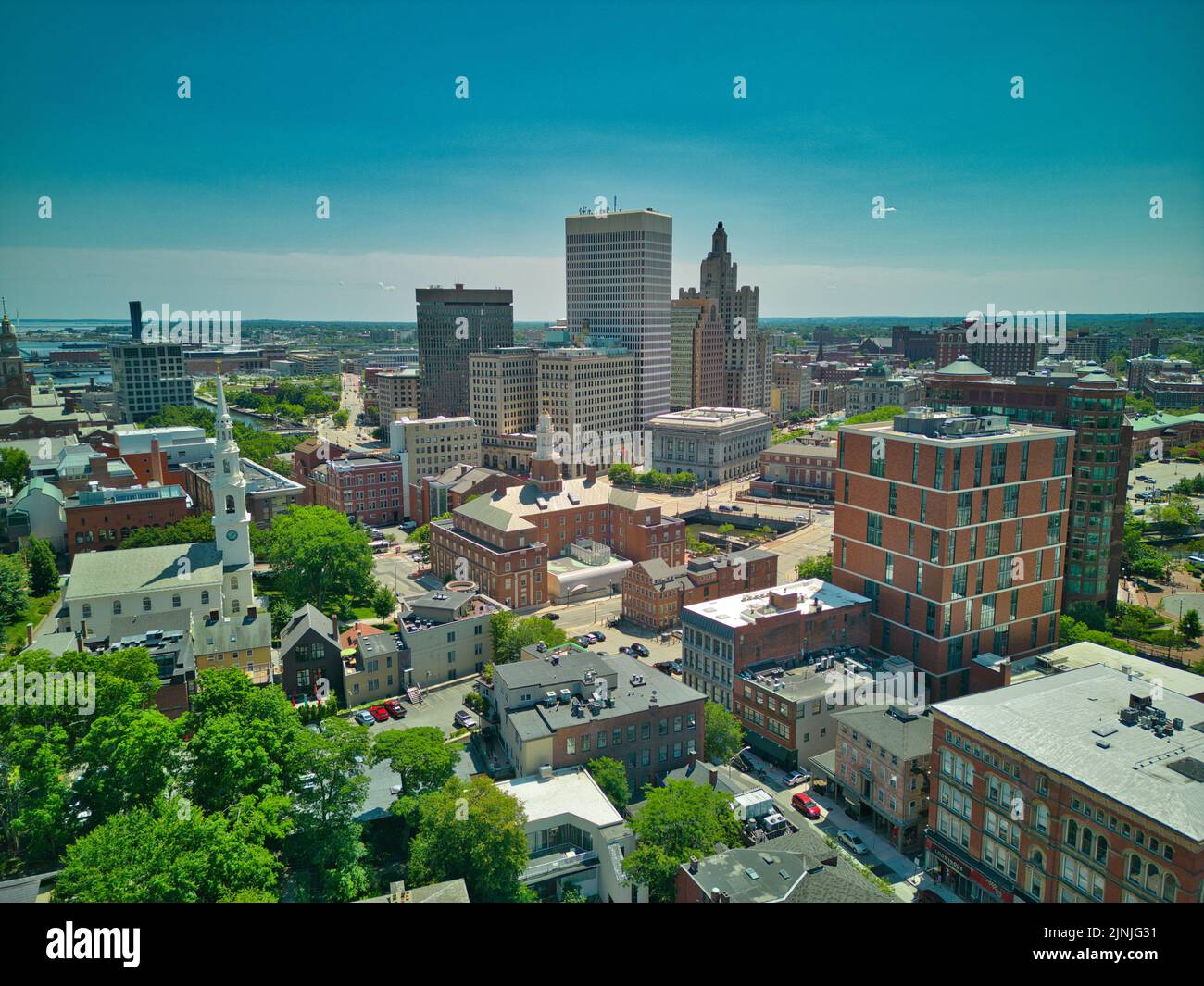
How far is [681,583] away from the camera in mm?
34500

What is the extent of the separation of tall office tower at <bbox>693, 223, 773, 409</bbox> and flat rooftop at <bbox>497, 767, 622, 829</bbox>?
69.4m

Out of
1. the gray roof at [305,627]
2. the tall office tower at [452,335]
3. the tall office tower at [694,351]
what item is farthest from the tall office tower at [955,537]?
the tall office tower at [452,335]

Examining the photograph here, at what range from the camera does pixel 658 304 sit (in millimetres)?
74312

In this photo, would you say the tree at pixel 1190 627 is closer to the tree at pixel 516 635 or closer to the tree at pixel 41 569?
the tree at pixel 516 635

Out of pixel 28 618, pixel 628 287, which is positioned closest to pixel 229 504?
pixel 28 618

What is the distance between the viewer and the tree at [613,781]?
65.7 ft

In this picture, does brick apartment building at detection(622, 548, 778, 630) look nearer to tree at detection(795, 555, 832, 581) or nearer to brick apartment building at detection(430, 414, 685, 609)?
tree at detection(795, 555, 832, 581)

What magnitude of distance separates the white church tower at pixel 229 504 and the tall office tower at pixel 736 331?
62189 mm

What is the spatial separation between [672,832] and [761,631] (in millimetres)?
10363

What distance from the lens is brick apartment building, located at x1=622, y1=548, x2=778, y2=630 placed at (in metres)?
34.0

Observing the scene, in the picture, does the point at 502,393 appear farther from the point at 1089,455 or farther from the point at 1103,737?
the point at 1103,737

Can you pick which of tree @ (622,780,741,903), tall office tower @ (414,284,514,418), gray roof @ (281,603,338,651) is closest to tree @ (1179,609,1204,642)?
tree @ (622,780,741,903)
